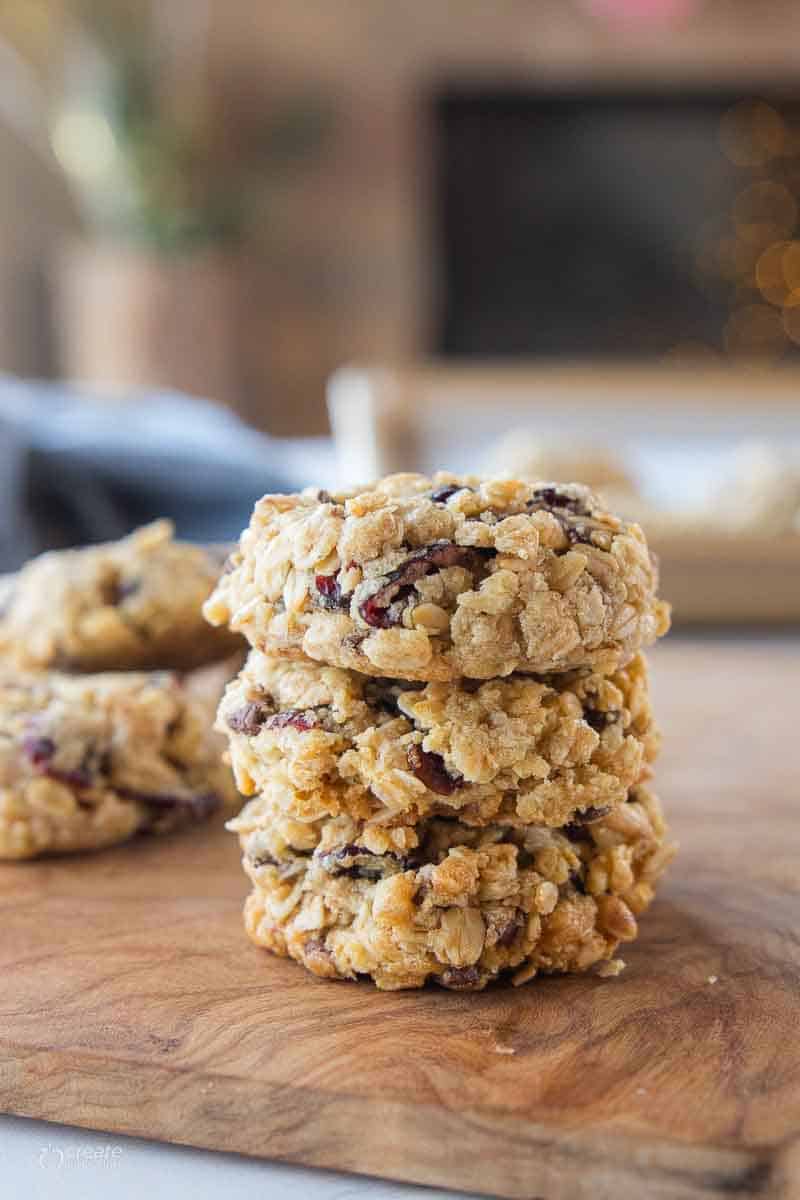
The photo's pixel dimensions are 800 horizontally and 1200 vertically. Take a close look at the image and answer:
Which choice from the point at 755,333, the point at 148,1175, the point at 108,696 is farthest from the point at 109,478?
the point at 755,333

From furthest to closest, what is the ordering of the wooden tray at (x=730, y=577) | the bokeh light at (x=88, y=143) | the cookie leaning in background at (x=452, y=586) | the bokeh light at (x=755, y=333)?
the bokeh light at (x=755, y=333)
the bokeh light at (x=88, y=143)
the wooden tray at (x=730, y=577)
the cookie leaning in background at (x=452, y=586)

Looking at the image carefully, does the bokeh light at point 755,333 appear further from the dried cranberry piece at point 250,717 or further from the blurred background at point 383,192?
the dried cranberry piece at point 250,717

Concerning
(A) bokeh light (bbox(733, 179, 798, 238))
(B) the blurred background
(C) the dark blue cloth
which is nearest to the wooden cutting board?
(C) the dark blue cloth

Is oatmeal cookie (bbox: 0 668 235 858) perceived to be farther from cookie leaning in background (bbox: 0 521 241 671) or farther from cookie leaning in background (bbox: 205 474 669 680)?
cookie leaning in background (bbox: 205 474 669 680)

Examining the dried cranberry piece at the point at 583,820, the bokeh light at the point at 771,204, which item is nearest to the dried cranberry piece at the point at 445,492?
the dried cranberry piece at the point at 583,820

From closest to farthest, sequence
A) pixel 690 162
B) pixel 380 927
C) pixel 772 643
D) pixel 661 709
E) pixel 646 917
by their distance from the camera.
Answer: pixel 380 927 < pixel 646 917 < pixel 661 709 < pixel 772 643 < pixel 690 162

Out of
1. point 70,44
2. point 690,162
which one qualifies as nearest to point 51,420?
point 70,44

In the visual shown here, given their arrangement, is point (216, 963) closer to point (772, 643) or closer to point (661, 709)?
point (661, 709)
